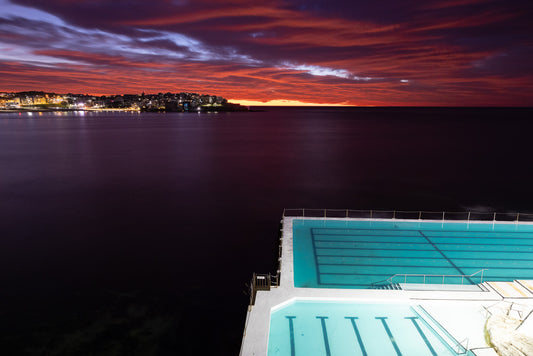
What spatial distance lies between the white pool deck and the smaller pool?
0.21 metres

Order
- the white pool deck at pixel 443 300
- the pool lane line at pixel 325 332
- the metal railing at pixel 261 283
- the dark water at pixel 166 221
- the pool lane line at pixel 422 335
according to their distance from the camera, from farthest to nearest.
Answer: the dark water at pixel 166 221
the metal railing at pixel 261 283
the white pool deck at pixel 443 300
the pool lane line at pixel 325 332
the pool lane line at pixel 422 335

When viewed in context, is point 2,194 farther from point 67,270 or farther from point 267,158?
point 267,158

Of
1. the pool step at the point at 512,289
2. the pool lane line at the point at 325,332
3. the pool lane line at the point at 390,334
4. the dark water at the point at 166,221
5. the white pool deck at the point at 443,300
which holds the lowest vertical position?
the dark water at the point at 166,221

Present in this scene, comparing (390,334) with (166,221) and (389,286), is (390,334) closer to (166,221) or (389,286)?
(389,286)

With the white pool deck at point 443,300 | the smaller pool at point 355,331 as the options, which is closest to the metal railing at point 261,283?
the white pool deck at point 443,300

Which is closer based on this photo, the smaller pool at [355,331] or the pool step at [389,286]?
the smaller pool at [355,331]

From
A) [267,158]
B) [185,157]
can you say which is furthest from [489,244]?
[185,157]

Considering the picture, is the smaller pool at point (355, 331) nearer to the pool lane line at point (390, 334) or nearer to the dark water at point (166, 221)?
the pool lane line at point (390, 334)

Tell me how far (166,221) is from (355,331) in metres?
14.4

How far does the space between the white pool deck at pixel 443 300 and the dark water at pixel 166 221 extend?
7.87ft

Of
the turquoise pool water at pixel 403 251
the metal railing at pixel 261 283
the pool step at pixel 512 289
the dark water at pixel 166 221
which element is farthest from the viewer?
the turquoise pool water at pixel 403 251

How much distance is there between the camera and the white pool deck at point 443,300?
8398 mm

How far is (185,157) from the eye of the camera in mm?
44000

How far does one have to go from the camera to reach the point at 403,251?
1394cm
